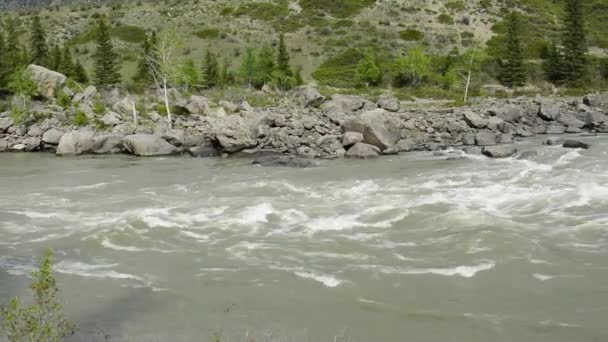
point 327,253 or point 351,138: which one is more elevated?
point 351,138

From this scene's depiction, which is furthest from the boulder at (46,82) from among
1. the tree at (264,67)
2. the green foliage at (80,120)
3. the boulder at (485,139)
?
the boulder at (485,139)

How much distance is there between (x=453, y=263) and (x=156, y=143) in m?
22.5

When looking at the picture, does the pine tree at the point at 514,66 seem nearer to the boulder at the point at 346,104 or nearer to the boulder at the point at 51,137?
the boulder at the point at 346,104

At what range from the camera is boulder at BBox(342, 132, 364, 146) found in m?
28.4

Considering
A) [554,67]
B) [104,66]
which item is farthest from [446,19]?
[104,66]

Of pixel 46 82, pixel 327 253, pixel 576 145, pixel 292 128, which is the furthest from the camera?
pixel 46 82

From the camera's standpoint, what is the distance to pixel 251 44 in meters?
76.0

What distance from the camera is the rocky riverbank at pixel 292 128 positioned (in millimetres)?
29031

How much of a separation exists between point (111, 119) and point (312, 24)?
47798 mm

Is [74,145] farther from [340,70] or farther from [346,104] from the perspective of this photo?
[340,70]

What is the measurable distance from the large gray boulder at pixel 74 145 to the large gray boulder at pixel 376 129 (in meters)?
15.1

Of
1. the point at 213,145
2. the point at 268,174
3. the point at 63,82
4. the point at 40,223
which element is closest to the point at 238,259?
the point at 40,223

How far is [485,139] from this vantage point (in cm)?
3062

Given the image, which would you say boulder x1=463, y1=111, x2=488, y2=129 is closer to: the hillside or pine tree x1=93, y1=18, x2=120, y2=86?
the hillside
